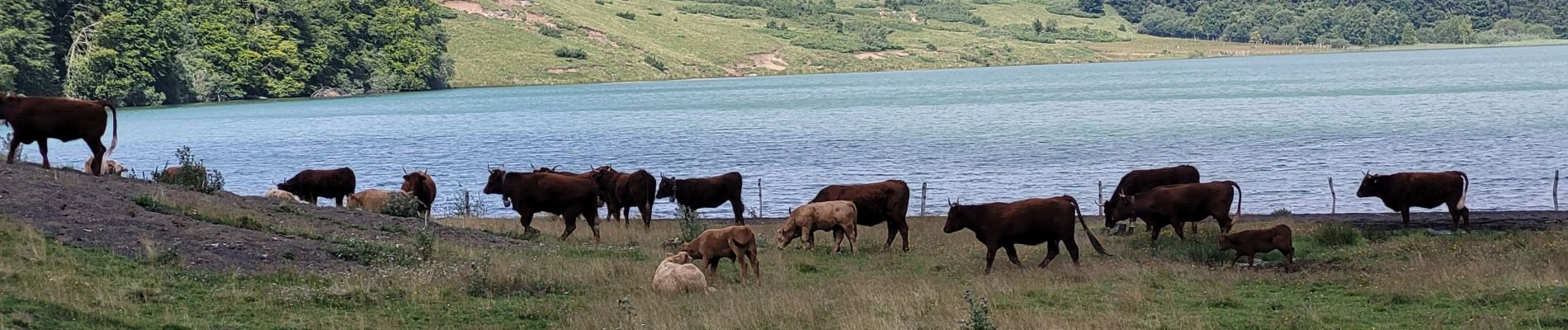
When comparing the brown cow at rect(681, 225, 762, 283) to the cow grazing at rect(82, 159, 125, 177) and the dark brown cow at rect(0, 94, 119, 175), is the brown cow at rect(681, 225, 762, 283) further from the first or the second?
the cow grazing at rect(82, 159, 125, 177)

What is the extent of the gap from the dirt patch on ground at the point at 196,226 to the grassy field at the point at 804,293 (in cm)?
57

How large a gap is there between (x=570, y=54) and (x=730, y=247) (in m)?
149

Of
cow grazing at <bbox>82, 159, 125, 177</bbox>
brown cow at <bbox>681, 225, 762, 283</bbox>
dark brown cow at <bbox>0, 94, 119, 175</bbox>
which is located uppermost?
dark brown cow at <bbox>0, 94, 119, 175</bbox>

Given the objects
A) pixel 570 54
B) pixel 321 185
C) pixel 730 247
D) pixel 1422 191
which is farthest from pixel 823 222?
pixel 570 54

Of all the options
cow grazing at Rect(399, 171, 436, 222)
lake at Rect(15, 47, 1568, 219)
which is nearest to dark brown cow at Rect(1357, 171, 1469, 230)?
lake at Rect(15, 47, 1568, 219)

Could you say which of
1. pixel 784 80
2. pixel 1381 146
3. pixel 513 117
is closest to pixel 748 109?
pixel 513 117

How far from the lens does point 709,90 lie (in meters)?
138

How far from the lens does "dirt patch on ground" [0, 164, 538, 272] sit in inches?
643

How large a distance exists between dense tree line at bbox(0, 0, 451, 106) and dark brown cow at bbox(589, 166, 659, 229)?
74.8 m

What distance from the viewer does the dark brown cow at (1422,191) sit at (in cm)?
2408

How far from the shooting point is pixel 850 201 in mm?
22094

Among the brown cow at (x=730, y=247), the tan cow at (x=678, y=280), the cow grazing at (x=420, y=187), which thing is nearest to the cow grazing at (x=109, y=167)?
the cow grazing at (x=420, y=187)

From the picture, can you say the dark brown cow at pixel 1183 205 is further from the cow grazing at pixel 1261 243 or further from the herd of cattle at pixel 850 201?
the cow grazing at pixel 1261 243

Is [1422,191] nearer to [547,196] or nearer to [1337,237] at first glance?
[1337,237]
